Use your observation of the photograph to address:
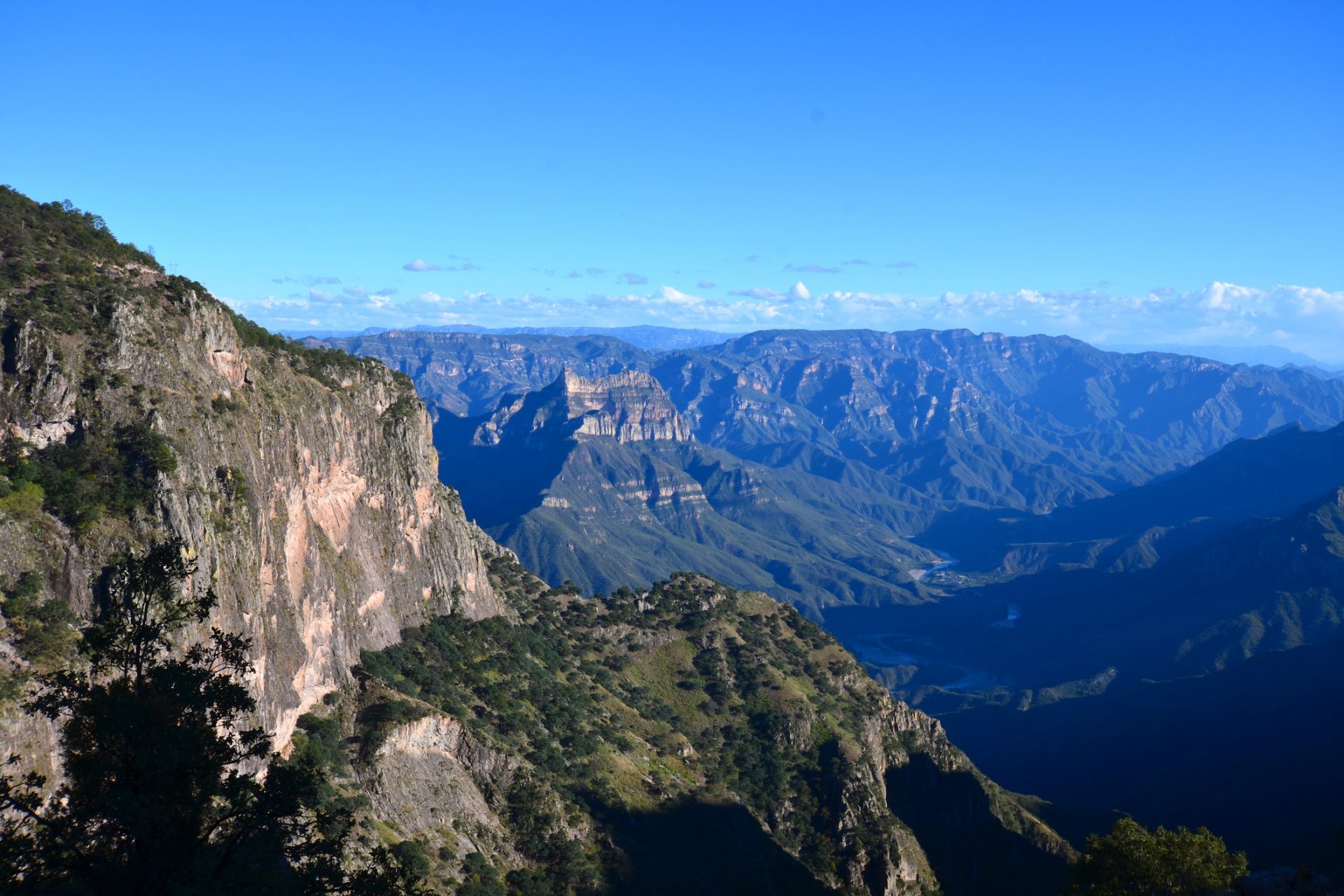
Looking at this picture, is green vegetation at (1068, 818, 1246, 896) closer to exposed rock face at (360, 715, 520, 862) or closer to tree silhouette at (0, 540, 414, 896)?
exposed rock face at (360, 715, 520, 862)

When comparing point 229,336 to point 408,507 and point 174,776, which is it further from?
point 174,776

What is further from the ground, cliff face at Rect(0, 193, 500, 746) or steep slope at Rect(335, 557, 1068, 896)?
Answer: cliff face at Rect(0, 193, 500, 746)

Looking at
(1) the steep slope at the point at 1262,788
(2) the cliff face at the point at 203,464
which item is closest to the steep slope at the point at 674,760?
(2) the cliff face at the point at 203,464

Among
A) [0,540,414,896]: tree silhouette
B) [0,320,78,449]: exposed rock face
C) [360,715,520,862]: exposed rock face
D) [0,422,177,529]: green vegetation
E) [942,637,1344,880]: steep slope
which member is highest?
[0,320,78,449]: exposed rock face

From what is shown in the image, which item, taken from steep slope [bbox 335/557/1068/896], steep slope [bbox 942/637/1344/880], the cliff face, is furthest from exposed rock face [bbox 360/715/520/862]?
steep slope [bbox 942/637/1344/880]

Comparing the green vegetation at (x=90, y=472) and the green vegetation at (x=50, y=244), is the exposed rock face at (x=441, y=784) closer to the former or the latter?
the green vegetation at (x=90, y=472)

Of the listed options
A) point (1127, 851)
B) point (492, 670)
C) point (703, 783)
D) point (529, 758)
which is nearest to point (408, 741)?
point (529, 758)
